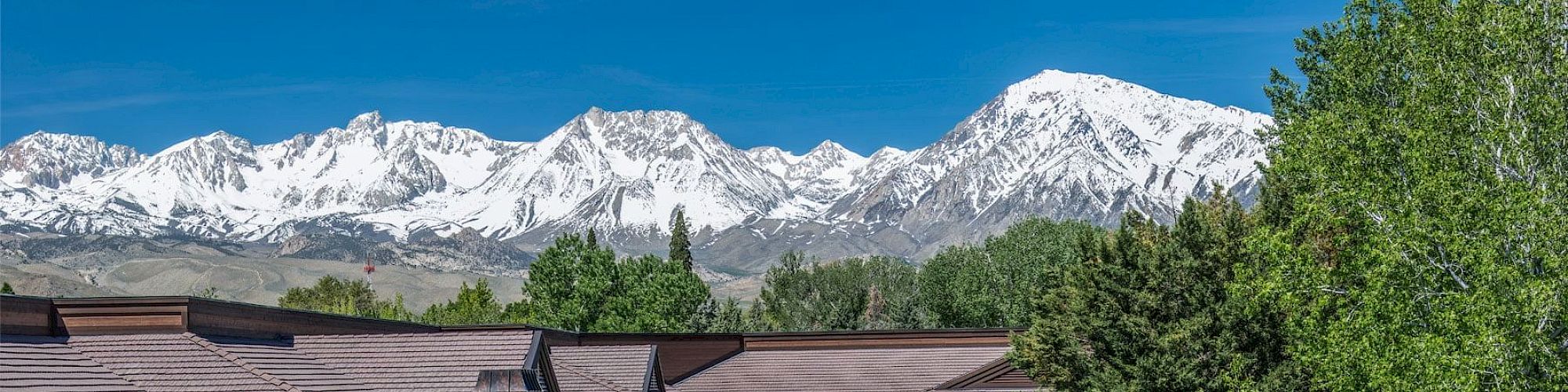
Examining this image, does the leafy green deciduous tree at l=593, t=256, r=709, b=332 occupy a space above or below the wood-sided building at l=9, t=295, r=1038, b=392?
above

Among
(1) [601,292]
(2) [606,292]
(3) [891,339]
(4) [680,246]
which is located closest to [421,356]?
(3) [891,339]

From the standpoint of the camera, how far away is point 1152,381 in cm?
3500

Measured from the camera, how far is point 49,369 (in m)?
17.6

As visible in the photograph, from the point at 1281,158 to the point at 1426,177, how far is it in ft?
18.3

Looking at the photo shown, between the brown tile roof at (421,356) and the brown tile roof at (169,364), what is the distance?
2091 mm

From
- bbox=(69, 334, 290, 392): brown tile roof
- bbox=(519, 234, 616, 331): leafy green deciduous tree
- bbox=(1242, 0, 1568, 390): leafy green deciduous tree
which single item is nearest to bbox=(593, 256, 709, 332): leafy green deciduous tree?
bbox=(519, 234, 616, 331): leafy green deciduous tree

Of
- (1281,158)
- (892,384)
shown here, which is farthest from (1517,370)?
(892,384)

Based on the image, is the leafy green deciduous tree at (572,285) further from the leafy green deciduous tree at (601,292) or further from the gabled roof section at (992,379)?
the gabled roof section at (992,379)

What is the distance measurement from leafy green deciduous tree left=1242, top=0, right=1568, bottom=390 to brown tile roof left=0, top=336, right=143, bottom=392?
18899mm

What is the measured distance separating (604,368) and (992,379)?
19794 millimetres

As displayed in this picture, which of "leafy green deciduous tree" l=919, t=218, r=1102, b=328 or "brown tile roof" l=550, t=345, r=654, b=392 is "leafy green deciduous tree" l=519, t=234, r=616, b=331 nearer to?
"leafy green deciduous tree" l=919, t=218, r=1102, b=328

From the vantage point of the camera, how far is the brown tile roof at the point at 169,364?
18.7 meters

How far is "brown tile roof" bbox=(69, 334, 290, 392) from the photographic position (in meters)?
18.7

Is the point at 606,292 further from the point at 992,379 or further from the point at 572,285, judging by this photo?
the point at 992,379
